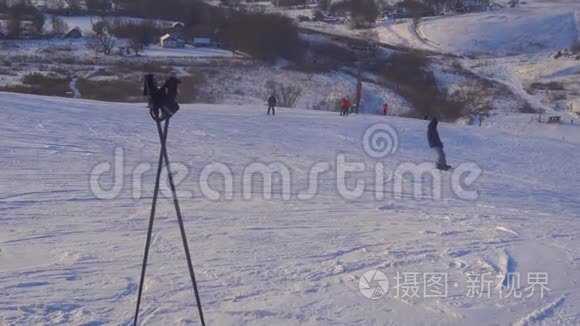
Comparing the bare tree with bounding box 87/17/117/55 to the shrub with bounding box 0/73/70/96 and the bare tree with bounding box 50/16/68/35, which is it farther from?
the shrub with bounding box 0/73/70/96

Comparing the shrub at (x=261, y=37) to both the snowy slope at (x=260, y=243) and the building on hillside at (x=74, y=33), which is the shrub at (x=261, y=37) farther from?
the snowy slope at (x=260, y=243)

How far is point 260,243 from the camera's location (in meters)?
7.17

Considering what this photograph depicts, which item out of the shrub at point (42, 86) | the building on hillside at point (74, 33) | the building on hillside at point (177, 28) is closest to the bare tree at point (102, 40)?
the building on hillside at point (74, 33)

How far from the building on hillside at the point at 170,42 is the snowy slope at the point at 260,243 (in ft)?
106

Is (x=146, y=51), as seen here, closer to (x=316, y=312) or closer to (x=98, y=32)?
(x=98, y=32)

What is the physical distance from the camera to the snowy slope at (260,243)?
5305 millimetres

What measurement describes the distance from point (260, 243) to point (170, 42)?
4108 centimetres

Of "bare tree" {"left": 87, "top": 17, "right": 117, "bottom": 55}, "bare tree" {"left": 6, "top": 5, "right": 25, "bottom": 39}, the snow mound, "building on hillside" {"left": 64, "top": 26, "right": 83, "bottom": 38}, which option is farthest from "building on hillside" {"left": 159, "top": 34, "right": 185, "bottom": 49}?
the snow mound

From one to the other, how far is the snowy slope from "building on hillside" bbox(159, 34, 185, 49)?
106 ft

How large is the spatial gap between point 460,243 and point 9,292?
470 cm

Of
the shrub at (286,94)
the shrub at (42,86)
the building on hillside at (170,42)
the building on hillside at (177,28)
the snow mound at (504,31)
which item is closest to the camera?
the shrub at (42,86)

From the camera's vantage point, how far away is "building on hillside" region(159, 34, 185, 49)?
46.2 m

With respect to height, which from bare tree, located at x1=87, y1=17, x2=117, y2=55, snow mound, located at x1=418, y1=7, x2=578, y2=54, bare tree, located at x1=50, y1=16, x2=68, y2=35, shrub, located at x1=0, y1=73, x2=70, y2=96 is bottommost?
shrub, located at x1=0, y1=73, x2=70, y2=96

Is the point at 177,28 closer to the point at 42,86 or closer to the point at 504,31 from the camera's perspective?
the point at 42,86
